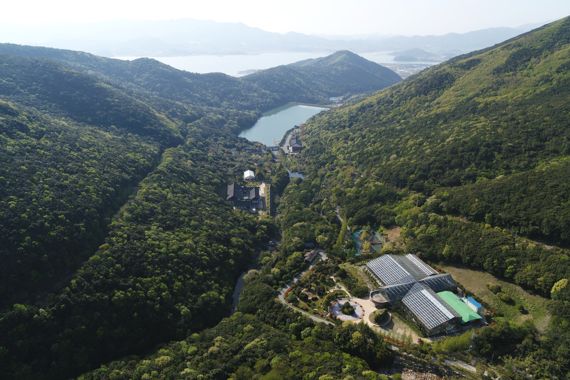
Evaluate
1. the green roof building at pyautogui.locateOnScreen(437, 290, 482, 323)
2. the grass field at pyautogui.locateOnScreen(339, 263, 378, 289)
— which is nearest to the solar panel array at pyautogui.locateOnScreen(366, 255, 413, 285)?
the grass field at pyautogui.locateOnScreen(339, 263, 378, 289)

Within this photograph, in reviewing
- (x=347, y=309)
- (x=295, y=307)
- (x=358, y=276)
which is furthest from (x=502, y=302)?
(x=295, y=307)

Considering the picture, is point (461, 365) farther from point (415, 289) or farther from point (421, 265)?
point (421, 265)

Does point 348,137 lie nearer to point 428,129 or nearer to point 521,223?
point 428,129

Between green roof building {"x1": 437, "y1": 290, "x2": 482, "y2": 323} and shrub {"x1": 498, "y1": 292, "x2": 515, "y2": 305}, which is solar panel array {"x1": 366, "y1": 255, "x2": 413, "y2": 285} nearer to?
green roof building {"x1": 437, "y1": 290, "x2": 482, "y2": 323}

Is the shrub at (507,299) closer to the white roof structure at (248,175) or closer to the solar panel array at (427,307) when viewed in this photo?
the solar panel array at (427,307)

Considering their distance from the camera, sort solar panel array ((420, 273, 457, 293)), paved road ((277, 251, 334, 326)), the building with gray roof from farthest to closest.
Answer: solar panel array ((420, 273, 457, 293)) → paved road ((277, 251, 334, 326)) → the building with gray roof
